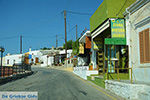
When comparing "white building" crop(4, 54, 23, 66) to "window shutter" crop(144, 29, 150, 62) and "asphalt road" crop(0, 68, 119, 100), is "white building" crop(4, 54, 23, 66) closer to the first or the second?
"asphalt road" crop(0, 68, 119, 100)

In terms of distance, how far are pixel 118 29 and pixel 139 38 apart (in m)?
2.23

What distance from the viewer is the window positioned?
1036cm

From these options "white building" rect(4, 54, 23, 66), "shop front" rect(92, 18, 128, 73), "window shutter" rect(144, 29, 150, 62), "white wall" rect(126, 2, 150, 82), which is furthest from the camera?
"white building" rect(4, 54, 23, 66)

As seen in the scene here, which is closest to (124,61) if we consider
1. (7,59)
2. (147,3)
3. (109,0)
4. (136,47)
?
(136,47)

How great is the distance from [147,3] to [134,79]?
15.3ft

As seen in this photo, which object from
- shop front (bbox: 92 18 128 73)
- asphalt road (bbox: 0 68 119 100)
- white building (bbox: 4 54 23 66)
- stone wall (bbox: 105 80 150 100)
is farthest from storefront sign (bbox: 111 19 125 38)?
white building (bbox: 4 54 23 66)

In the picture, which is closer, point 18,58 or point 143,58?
point 143,58

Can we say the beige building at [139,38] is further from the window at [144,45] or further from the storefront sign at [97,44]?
the storefront sign at [97,44]

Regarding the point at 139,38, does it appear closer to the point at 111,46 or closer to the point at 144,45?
the point at 144,45

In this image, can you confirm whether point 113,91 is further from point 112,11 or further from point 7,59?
point 7,59

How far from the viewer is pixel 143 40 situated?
10.8m

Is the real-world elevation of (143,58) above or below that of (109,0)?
below

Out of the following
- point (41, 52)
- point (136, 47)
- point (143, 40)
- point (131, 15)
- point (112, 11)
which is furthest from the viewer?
point (41, 52)

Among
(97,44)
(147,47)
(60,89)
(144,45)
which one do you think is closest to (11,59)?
(97,44)
